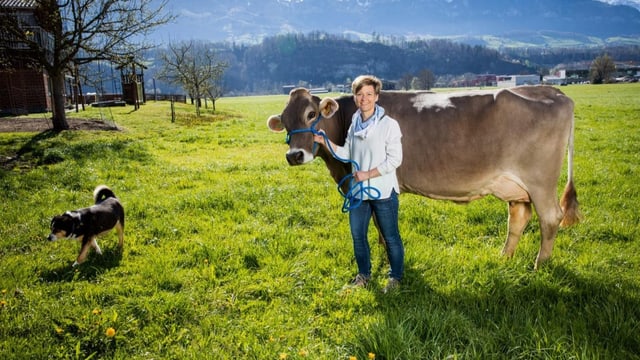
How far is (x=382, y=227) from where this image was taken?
4672 mm

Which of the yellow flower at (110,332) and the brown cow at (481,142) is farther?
the brown cow at (481,142)

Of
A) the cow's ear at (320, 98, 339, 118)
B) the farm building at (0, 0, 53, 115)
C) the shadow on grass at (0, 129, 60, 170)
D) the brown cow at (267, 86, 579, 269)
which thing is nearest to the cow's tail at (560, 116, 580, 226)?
the brown cow at (267, 86, 579, 269)

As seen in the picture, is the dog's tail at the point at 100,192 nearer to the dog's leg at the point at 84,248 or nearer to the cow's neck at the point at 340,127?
the dog's leg at the point at 84,248

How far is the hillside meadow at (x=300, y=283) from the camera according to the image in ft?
12.6

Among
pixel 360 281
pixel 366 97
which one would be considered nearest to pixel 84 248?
pixel 360 281

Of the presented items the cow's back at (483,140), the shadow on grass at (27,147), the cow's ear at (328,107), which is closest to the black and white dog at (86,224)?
the cow's ear at (328,107)

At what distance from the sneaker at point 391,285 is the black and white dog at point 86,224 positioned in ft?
13.0

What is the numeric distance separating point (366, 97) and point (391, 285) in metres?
2.16

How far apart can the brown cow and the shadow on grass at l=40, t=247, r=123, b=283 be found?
2.95 metres

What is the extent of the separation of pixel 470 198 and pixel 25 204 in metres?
8.40

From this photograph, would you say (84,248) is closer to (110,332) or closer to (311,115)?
(110,332)

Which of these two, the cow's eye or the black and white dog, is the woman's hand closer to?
the cow's eye

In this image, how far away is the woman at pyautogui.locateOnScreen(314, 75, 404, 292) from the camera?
4.37 metres

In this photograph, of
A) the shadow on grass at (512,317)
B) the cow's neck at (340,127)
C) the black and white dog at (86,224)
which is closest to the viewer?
the shadow on grass at (512,317)
